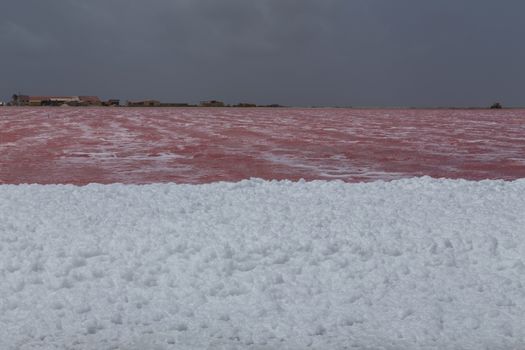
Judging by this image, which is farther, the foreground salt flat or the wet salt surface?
the wet salt surface

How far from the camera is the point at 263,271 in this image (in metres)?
5.84

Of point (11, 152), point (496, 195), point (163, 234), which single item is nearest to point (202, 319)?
point (163, 234)

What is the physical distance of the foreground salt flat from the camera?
16.0ft

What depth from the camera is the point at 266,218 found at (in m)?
7.04

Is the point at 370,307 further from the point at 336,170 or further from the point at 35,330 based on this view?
the point at 336,170

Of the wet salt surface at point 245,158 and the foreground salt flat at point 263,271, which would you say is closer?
the foreground salt flat at point 263,271

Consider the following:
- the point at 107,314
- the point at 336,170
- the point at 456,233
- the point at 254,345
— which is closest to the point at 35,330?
the point at 107,314

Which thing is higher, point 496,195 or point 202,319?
point 496,195

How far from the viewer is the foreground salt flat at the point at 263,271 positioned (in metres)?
4.88

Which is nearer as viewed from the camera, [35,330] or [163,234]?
[35,330]

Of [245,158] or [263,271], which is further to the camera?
[245,158]

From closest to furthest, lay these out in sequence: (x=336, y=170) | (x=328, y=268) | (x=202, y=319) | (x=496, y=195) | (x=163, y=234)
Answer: (x=202, y=319), (x=328, y=268), (x=163, y=234), (x=496, y=195), (x=336, y=170)

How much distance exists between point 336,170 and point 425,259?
6527 mm

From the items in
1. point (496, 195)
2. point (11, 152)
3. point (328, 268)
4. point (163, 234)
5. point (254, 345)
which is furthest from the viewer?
point (11, 152)
